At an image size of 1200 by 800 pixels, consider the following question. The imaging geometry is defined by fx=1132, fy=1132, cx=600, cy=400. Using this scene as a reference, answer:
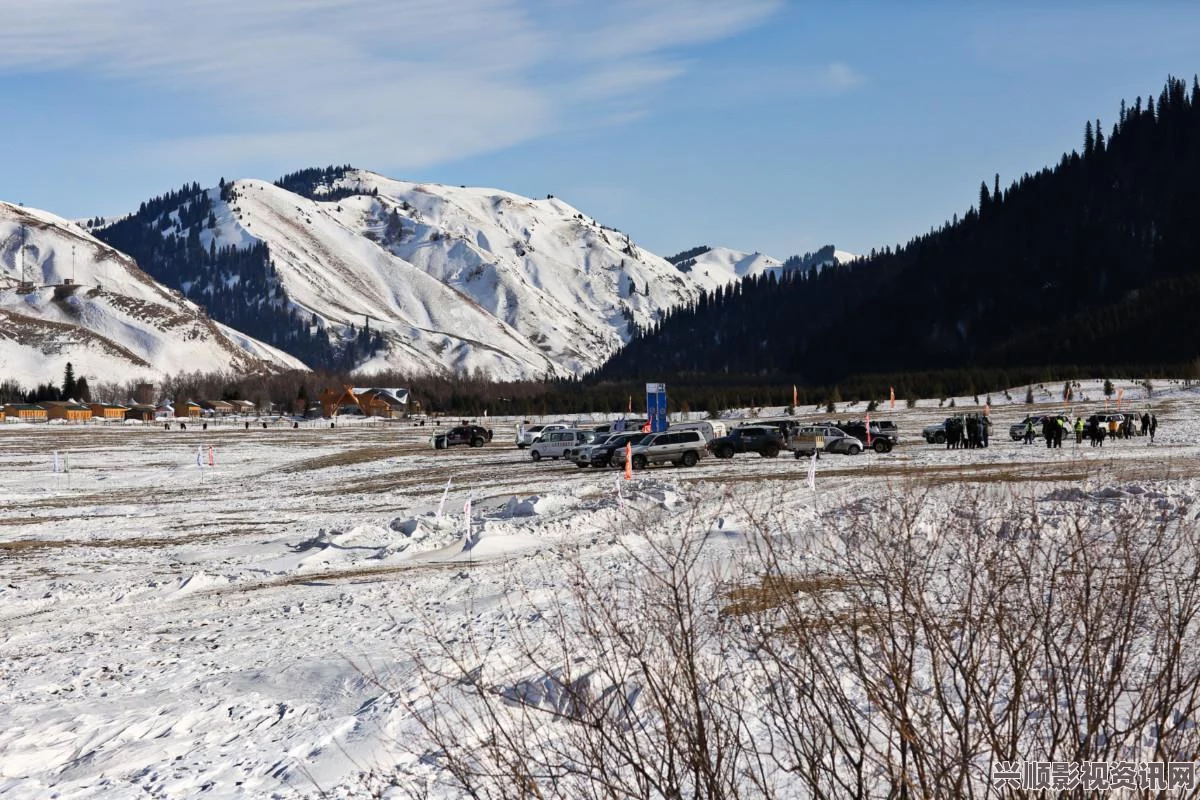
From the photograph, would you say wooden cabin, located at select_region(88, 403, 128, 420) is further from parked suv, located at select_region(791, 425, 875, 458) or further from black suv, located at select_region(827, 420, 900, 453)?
parked suv, located at select_region(791, 425, 875, 458)

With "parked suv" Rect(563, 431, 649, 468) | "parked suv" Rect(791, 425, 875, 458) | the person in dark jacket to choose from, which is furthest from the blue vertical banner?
the person in dark jacket

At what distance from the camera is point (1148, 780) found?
514 cm

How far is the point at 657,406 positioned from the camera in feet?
189

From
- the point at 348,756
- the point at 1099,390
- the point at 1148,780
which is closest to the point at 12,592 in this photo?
the point at 348,756

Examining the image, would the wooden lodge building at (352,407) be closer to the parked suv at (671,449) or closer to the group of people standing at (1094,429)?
the group of people standing at (1094,429)

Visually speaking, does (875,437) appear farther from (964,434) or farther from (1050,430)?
(1050,430)

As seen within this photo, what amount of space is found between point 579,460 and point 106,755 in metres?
38.8

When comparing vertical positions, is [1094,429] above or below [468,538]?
above

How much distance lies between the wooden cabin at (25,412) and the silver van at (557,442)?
135008mm

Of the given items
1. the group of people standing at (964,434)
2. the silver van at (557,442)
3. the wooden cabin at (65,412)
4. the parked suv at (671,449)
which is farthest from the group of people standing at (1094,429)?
the wooden cabin at (65,412)

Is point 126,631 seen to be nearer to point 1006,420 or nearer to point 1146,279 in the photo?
point 1006,420

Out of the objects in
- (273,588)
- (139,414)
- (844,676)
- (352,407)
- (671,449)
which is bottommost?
(273,588)

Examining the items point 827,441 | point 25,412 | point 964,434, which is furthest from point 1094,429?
point 25,412

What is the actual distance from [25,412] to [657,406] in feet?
468
